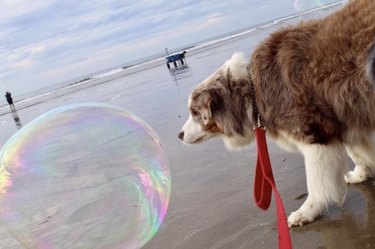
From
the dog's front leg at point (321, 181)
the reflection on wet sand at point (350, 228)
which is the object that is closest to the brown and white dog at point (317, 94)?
the dog's front leg at point (321, 181)

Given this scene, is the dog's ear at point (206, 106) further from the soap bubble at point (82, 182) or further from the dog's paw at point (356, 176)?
the dog's paw at point (356, 176)

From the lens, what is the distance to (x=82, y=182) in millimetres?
4395

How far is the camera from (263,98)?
4.66m

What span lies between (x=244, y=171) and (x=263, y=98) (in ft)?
5.19

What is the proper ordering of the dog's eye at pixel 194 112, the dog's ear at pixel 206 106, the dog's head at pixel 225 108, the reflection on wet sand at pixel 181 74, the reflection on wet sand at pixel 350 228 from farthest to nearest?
1. the reflection on wet sand at pixel 181 74
2. the dog's eye at pixel 194 112
3. the dog's ear at pixel 206 106
4. the dog's head at pixel 225 108
5. the reflection on wet sand at pixel 350 228

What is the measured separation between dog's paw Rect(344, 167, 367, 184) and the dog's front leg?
0.63 meters

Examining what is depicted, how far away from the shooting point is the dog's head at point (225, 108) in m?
4.89

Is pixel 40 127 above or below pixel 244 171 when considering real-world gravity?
above

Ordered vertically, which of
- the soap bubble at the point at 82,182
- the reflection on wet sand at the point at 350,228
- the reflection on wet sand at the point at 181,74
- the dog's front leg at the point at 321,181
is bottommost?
the reflection on wet sand at the point at 181,74

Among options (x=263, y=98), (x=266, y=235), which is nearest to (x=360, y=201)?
(x=266, y=235)

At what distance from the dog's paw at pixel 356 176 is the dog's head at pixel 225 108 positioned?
3.71ft

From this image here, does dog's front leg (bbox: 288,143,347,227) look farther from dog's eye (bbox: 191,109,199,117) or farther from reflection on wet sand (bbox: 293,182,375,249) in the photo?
dog's eye (bbox: 191,109,199,117)

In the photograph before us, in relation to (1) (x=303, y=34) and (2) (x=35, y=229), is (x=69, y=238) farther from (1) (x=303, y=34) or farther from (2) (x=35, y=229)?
(1) (x=303, y=34)

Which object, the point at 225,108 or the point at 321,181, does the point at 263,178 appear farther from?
the point at 225,108
